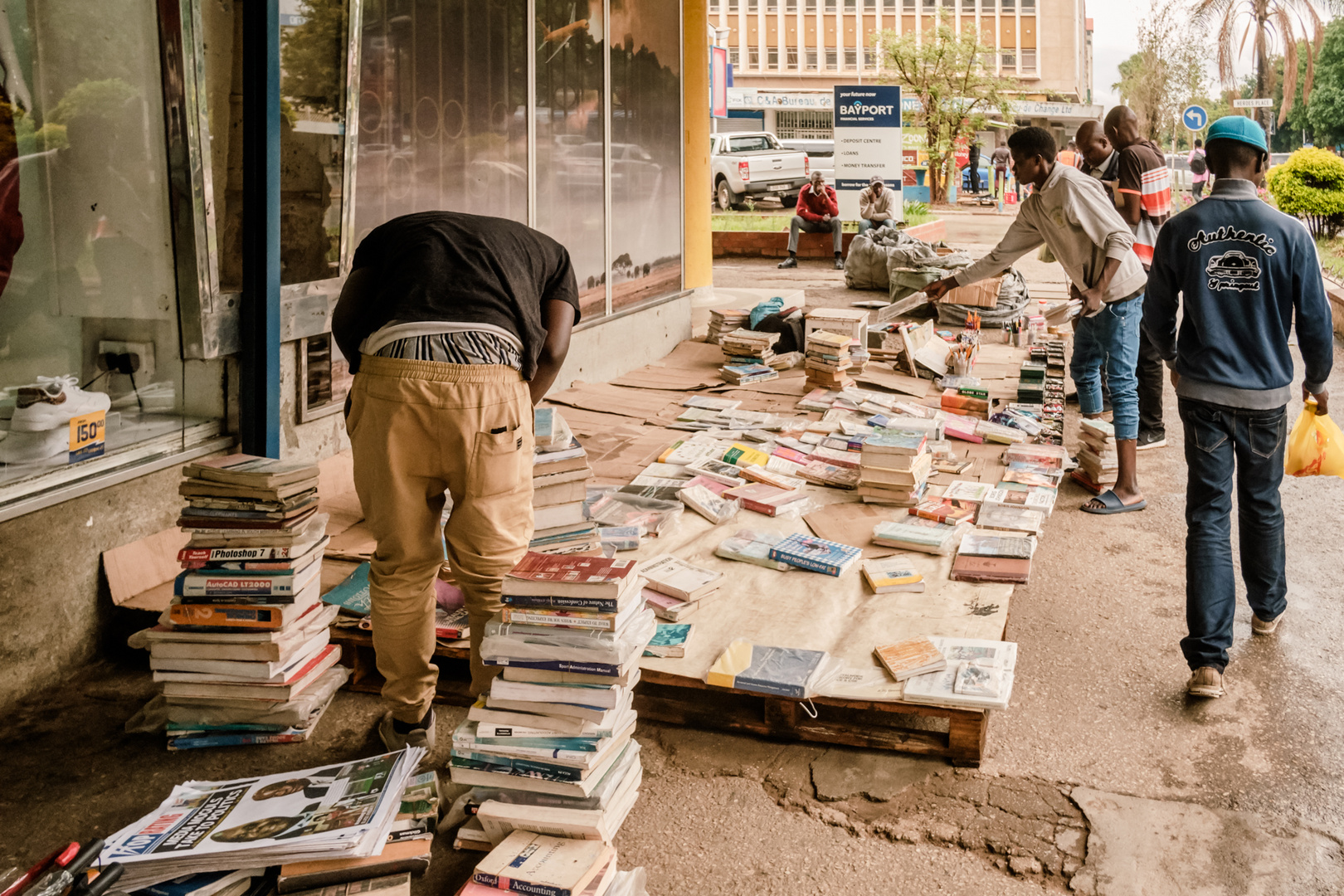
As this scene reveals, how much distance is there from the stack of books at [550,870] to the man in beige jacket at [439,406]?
2.37 ft

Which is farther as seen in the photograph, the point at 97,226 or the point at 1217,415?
the point at 97,226

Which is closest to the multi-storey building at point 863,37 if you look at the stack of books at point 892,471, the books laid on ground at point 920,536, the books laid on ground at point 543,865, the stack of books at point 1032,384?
the stack of books at point 1032,384

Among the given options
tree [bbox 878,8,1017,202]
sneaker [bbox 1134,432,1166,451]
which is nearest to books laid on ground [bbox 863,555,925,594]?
sneaker [bbox 1134,432,1166,451]

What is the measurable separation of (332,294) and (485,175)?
200cm

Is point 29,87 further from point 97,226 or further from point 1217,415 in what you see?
point 1217,415

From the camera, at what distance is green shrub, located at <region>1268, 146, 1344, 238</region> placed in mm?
19016

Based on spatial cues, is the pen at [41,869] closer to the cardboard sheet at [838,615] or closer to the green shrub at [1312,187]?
the cardboard sheet at [838,615]

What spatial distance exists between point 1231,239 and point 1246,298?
222 mm

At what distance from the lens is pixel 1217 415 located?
4.20m

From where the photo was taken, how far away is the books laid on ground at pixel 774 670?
3721 mm

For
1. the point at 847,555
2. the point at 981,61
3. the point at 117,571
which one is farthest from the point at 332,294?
the point at 981,61

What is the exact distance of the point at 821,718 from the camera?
3824 millimetres

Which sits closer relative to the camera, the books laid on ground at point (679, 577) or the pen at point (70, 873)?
the pen at point (70, 873)

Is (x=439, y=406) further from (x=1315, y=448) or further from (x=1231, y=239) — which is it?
(x=1315, y=448)
